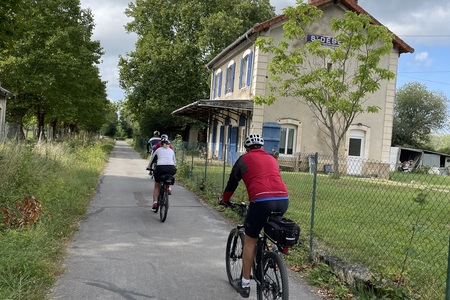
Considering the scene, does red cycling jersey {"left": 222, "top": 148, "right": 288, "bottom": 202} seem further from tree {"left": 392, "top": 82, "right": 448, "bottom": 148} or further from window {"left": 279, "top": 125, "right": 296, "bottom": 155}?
tree {"left": 392, "top": 82, "right": 448, "bottom": 148}

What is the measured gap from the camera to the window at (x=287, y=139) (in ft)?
72.3

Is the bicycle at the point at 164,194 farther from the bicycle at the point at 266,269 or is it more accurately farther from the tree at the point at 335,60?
the tree at the point at 335,60

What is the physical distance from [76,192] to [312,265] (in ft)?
22.5

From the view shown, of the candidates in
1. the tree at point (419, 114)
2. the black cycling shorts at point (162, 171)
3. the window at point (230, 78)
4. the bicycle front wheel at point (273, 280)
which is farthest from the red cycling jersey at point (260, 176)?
Result: the tree at point (419, 114)

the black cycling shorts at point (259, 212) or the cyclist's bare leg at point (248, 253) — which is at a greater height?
the black cycling shorts at point (259, 212)

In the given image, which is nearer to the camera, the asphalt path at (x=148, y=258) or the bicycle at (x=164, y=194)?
the asphalt path at (x=148, y=258)

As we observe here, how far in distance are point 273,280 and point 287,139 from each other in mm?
18320

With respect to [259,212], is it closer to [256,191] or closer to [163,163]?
[256,191]

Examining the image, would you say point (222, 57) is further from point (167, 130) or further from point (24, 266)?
point (24, 266)

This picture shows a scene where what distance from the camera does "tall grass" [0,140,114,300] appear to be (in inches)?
180

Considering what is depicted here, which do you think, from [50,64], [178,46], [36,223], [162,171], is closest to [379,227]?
[162,171]

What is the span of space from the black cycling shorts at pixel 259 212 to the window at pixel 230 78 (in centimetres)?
2285

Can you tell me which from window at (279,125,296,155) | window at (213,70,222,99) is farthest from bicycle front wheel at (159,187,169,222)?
window at (213,70,222,99)

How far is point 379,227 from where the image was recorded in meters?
8.05
